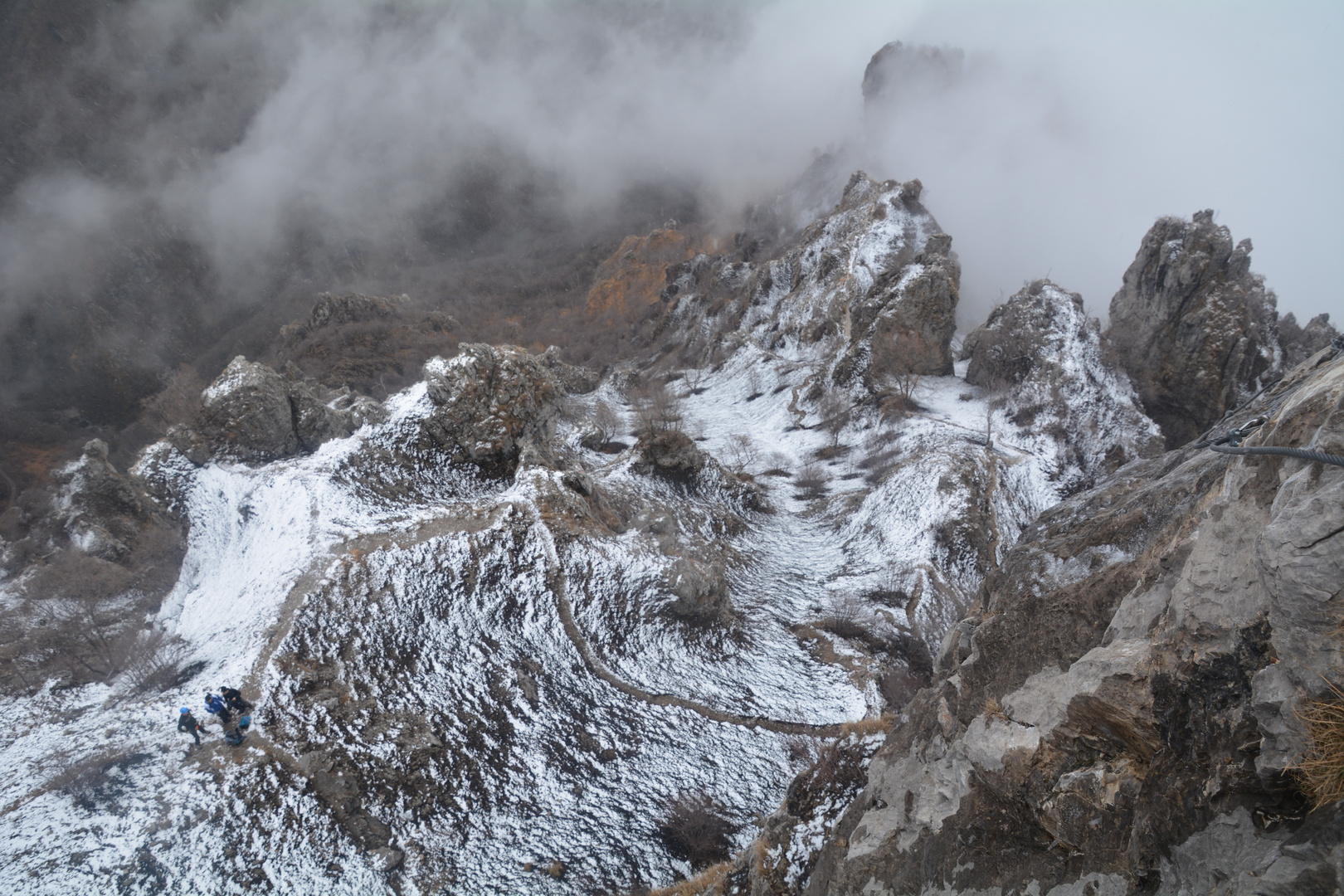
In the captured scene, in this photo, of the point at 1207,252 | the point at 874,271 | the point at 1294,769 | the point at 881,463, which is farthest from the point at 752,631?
the point at 874,271

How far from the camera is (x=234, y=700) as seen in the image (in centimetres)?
1259

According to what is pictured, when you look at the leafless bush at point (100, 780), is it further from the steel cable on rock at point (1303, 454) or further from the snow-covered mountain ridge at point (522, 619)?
the steel cable on rock at point (1303, 454)

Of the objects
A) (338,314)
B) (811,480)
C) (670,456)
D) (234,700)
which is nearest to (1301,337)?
(811,480)

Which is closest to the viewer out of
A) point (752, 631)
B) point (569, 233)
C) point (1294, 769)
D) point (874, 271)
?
point (1294, 769)

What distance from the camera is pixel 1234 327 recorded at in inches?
1110

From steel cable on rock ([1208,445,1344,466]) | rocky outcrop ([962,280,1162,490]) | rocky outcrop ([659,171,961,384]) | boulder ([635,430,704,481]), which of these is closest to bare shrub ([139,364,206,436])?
boulder ([635,430,704,481])

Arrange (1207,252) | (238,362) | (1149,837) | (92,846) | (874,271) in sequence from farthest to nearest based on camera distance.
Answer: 1. (874,271)
2. (1207,252)
3. (238,362)
4. (92,846)
5. (1149,837)

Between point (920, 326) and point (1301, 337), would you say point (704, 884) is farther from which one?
point (1301, 337)

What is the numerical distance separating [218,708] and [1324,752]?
1788 centimetres

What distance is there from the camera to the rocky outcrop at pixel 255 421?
72.4 feet

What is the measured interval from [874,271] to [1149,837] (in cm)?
4697

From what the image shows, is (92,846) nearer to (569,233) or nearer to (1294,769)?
(1294,769)

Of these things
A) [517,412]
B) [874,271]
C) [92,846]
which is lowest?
[92,846]

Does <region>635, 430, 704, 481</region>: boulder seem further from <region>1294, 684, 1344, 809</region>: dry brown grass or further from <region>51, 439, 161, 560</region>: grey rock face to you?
<region>51, 439, 161, 560</region>: grey rock face
